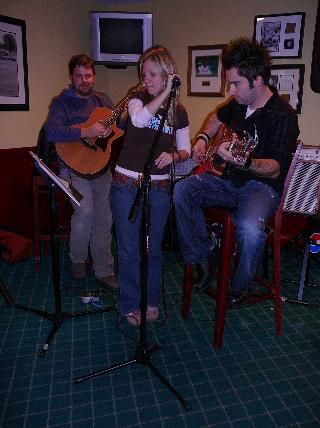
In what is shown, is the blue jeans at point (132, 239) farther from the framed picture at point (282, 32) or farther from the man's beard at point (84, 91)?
the framed picture at point (282, 32)

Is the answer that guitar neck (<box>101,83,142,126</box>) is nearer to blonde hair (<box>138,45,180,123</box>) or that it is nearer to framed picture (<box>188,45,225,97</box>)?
blonde hair (<box>138,45,180,123</box>)

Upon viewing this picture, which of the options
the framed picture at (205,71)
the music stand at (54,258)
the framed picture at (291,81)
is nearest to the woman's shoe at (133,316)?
the music stand at (54,258)

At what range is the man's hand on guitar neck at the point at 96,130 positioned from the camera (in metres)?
3.02

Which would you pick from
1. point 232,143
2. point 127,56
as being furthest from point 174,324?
point 127,56

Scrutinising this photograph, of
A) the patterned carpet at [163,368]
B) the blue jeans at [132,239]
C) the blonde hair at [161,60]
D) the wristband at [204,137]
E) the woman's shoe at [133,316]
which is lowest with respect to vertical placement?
the patterned carpet at [163,368]

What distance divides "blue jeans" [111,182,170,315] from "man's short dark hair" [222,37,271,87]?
88 cm

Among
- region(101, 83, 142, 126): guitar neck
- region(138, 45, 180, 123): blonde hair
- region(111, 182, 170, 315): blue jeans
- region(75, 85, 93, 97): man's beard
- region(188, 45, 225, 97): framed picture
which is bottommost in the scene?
region(111, 182, 170, 315): blue jeans

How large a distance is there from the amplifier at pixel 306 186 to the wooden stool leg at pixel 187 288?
1.35 meters

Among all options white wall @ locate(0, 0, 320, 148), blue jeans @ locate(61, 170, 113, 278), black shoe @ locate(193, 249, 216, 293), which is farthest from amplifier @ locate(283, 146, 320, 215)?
blue jeans @ locate(61, 170, 113, 278)

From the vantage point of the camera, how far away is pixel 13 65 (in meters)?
3.92

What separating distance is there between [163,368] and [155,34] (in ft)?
13.2

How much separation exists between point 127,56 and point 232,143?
288cm

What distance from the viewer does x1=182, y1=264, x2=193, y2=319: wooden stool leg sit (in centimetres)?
279

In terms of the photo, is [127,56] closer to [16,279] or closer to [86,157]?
[86,157]
